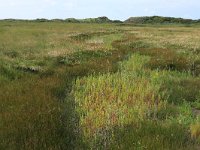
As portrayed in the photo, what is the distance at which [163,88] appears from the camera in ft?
36.7

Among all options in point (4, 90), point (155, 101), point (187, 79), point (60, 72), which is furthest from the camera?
point (60, 72)

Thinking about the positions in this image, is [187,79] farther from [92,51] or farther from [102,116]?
[92,51]

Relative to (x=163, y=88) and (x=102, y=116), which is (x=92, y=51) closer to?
(x=163, y=88)

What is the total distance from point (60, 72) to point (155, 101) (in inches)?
209

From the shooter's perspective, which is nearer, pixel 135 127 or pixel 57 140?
pixel 57 140

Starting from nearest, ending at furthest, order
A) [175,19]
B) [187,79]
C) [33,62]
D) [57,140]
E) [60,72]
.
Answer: [57,140] < [187,79] < [60,72] < [33,62] < [175,19]

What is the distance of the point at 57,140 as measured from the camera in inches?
269

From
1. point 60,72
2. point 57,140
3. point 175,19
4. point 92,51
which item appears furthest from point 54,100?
point 175,19

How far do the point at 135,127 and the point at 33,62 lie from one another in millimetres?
10281

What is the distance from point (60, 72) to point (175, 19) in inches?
4816

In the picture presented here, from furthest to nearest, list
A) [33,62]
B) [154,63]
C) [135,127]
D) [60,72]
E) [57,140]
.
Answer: [33,62]
[154,63]
[60,72]
[135,127]
[57,140]

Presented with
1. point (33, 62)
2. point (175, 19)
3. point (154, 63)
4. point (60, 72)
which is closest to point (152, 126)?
point (60, 72)

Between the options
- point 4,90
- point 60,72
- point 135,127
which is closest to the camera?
point 135,127

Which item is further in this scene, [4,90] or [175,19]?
[175,19]
